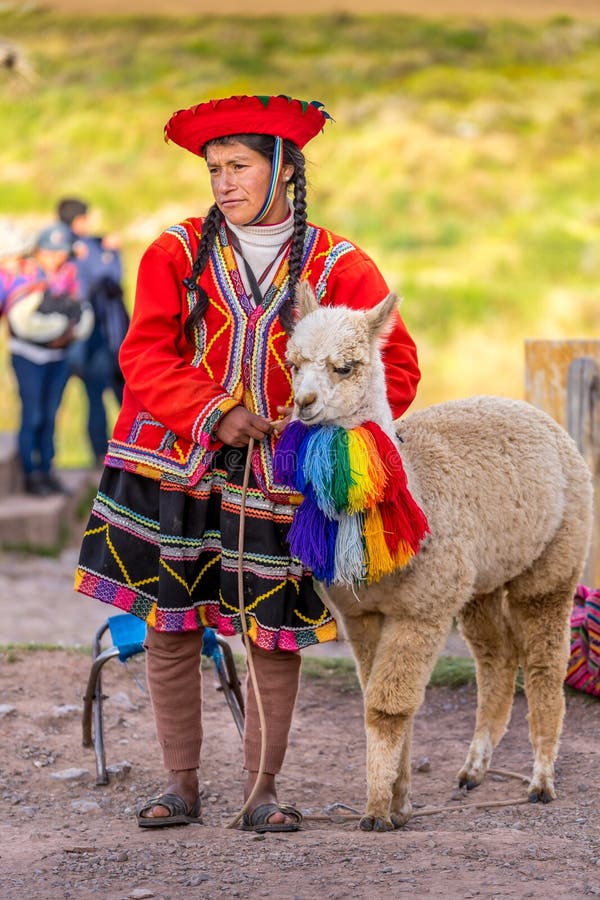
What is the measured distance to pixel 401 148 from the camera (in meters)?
21.6

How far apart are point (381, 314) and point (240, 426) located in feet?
1.52

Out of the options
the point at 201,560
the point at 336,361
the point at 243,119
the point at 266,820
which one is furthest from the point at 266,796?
the point at 243,119

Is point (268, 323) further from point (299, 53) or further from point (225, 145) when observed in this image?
point (299, 53)

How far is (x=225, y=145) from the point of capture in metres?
3.41

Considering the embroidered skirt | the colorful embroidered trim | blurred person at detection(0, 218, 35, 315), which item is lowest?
the colorful embroidered trim

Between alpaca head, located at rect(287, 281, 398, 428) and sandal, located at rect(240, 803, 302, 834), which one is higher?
alpaca head, located at rect(287, 281, 398, 428)

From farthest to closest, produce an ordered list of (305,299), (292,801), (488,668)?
(488,668) < (292,801) < (305,299)

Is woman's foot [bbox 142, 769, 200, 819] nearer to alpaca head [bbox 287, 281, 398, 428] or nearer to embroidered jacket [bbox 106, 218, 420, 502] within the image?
embroidered jacket [bbox 106, 218, 420, 502]

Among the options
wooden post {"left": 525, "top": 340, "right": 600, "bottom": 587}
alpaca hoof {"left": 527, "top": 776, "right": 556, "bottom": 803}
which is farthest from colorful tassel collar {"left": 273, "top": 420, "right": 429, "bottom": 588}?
wooden post {"left": 525, "top": 340, "right": 600, "bottom": 587}

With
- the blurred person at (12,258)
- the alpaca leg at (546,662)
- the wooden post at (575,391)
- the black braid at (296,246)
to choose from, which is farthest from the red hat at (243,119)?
the blurred person at (12,258)

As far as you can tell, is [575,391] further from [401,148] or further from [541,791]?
[401,148]

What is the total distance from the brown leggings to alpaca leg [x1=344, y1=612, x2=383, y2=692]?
6.9 inches

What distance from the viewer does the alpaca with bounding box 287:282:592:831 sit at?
3.25 meters

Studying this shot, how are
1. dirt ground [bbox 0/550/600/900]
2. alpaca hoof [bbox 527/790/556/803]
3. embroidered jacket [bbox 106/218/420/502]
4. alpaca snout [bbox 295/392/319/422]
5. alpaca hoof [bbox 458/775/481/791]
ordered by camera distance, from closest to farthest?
dirt ground [bbox 0/550/600/900], alpaca snout [bbox 295/392/319/422], embroidered jacket [bbox 106/218/420/502], alpaca hoof [bbox 527/790/556/803], alpaca hoof [bbox 458/775/481/791]
